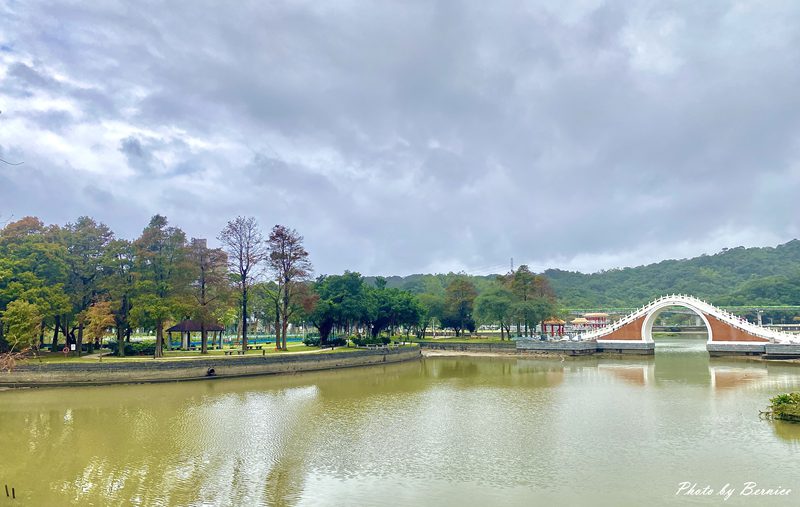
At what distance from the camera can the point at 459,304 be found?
254 feet

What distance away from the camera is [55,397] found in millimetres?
30547

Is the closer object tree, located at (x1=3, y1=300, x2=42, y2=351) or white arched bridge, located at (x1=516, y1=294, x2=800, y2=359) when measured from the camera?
tree, located at (x1=3, y1=300, x2=42, y2=351)

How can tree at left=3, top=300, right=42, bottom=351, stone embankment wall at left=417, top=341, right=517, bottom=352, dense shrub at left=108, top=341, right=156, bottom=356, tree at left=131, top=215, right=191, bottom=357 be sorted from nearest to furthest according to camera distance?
tree at left=3, top=300, right=42, bottom=351 → tree at left=131, top=215, right=191, bottom=357 → dense shrub at left=108, top=341, right=156, bottom=356 → stone embankment wall at left=417, top=341, right=517, bottom=352

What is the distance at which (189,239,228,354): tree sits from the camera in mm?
43219

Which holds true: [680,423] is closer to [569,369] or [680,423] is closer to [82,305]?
[569,369]

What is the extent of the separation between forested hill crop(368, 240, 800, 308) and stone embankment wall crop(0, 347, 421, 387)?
8101 centimetres

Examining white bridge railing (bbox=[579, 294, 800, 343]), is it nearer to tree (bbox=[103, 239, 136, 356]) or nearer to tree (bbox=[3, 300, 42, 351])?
tree (bbox=[103, 239, 136, 356])

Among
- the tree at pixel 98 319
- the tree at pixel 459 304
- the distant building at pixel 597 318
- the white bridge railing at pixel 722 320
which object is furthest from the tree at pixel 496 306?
the distant building at pixel 597 318

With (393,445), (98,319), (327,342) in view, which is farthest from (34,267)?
(393,445)

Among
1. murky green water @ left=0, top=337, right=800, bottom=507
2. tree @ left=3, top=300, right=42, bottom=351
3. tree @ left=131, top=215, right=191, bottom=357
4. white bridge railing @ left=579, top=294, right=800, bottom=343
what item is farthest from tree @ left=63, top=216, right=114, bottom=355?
white bridge railing @ left=579, top=294, right=800, bottom=343

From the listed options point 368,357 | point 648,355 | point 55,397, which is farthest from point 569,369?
point 55,397

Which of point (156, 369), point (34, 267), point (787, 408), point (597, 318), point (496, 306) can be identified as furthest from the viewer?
point (597, 318)

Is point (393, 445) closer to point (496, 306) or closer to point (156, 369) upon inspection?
point (156, 369)

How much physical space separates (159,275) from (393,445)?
31565 mm
